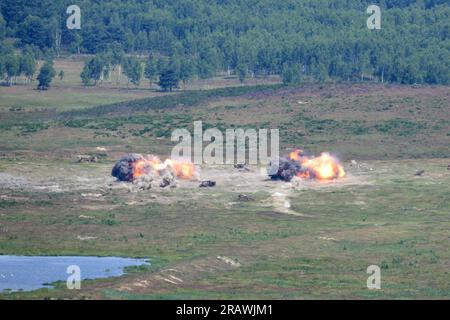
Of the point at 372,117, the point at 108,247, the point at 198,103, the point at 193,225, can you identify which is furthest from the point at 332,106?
the point at 108,247

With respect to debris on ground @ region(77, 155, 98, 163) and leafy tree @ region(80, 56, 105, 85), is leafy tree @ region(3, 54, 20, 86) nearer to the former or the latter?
leafy tree @ region(80, 56, 105, 85)

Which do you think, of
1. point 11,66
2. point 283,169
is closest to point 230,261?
point 283,169

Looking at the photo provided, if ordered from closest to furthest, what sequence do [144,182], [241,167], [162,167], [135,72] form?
[144,182] → [162,167] → [241,167] → [135,72]

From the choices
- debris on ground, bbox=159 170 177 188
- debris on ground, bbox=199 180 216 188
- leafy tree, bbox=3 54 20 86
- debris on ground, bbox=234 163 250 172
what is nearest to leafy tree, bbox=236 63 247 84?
leafy tree, bbox=3 54 20 86

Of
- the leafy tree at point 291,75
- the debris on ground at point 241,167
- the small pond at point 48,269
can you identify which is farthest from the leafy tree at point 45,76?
the small pond at point 48,269

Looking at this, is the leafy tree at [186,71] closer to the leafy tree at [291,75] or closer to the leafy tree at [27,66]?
the leafy tree at [291,75]

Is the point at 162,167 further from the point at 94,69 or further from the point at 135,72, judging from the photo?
the point at 94,69
